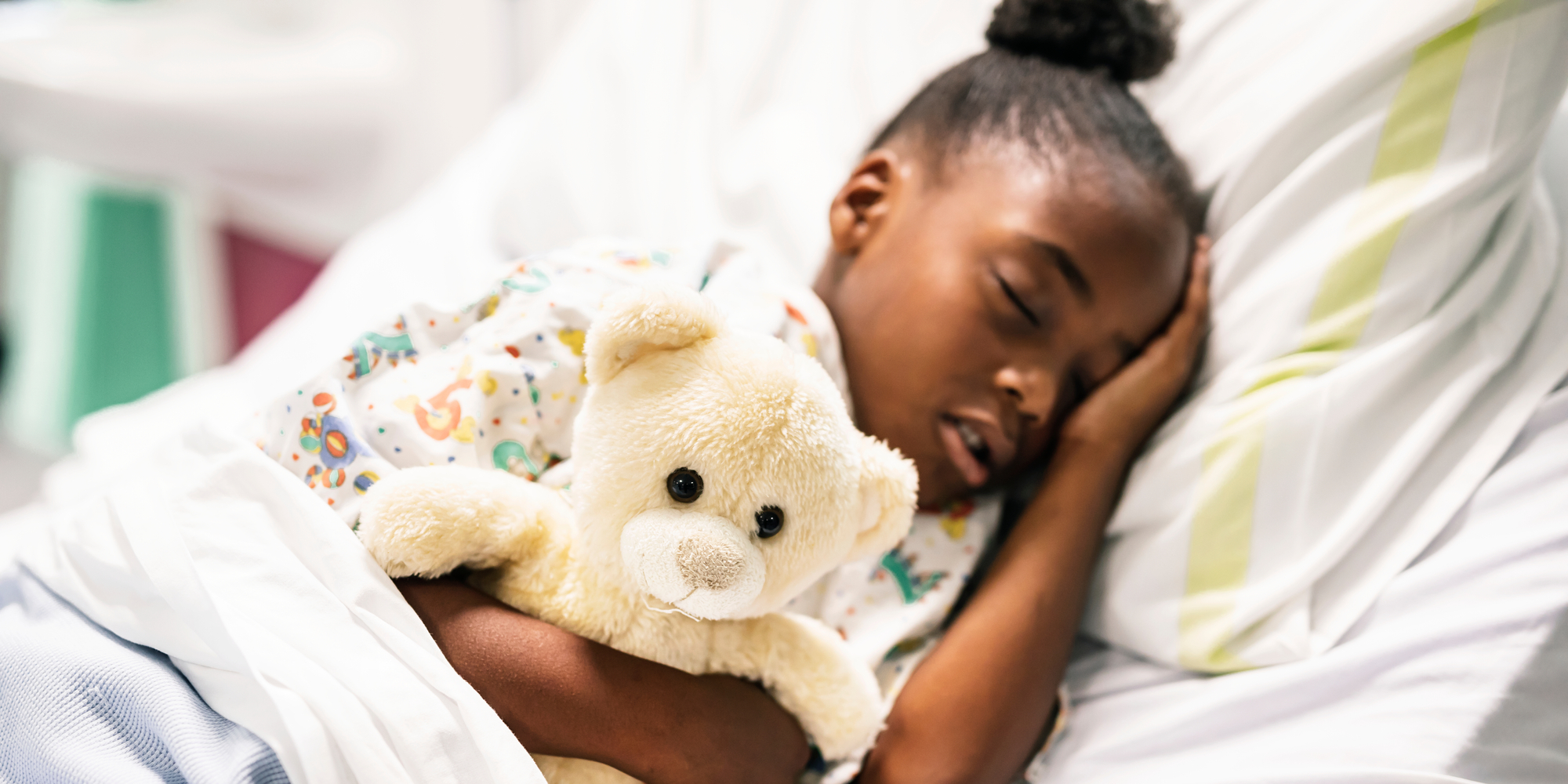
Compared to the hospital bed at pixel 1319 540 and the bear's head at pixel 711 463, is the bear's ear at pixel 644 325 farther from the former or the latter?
the hospital bed at pixel 1319 540

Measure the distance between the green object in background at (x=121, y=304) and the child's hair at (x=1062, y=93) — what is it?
1436 millimetres

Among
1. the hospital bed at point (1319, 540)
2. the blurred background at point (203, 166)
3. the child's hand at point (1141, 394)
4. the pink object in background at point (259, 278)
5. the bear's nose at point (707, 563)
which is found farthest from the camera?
the pink object in background at point (259, 278)

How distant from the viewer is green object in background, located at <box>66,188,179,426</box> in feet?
5.43

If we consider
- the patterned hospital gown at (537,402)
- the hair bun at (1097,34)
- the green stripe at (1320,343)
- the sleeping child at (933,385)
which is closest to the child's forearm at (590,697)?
the sleeping child at (933,385)

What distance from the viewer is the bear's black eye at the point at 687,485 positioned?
1.51ft

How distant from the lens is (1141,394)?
2.64 ft

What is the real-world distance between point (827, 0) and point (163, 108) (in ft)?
3.53

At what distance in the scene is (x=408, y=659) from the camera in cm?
53

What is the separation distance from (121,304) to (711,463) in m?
1.73

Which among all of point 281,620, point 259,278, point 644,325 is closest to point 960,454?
point 644,325

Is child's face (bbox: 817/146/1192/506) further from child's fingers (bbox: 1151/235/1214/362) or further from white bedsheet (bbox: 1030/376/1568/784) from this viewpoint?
white bedsheet (bbox: 1030/376/1568/784)

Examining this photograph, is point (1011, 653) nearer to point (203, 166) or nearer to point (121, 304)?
point (203, 166)

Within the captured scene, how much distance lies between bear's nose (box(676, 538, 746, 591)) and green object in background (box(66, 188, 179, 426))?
66.2 inches

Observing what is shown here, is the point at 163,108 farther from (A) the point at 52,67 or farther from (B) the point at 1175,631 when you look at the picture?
(B) the point at 1175,631
